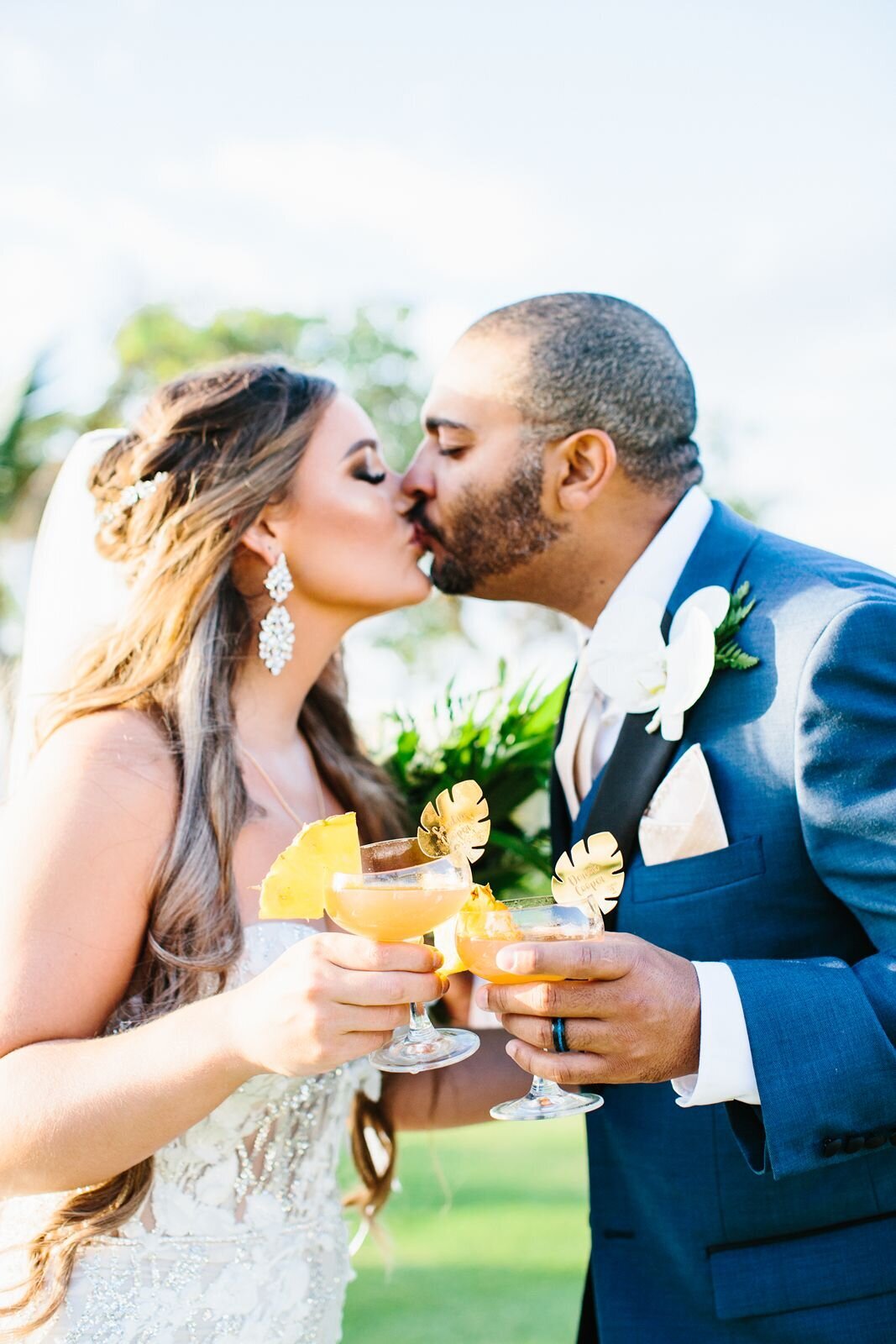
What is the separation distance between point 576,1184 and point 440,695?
8.75m

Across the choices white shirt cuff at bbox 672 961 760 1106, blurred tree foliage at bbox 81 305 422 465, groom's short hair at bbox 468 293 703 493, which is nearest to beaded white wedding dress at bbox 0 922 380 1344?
white shirt cuff at bbox 672 961 760 1106

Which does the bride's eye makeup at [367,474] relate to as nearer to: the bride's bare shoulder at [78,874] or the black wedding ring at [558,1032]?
the bride's bare shoulder at [78,874]

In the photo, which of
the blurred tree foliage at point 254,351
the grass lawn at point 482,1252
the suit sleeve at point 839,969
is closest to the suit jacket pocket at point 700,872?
the suit sleeve at point 839,969

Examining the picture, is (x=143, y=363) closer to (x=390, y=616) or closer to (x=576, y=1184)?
(x=390, y=616)

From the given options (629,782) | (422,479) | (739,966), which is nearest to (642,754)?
(629,782)

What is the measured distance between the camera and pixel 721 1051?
2508 millimetres

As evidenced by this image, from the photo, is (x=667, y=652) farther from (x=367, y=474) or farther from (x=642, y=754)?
(x=367, y=474)

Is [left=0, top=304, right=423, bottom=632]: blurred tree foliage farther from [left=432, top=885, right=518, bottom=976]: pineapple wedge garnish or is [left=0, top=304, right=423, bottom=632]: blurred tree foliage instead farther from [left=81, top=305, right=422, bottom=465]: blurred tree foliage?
[left=432, top=885, right=518, bottom=976]: pineapple wedge garnish

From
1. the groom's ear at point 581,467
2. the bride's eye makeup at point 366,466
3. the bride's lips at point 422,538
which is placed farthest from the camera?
the bride's lips at point 422,538

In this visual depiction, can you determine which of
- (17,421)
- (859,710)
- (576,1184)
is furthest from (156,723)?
(17,421)

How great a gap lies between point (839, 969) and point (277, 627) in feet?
7.60

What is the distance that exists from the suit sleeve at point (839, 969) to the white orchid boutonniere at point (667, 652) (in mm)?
261

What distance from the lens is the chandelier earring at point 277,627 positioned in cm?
427

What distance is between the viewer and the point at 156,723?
3.73 m
